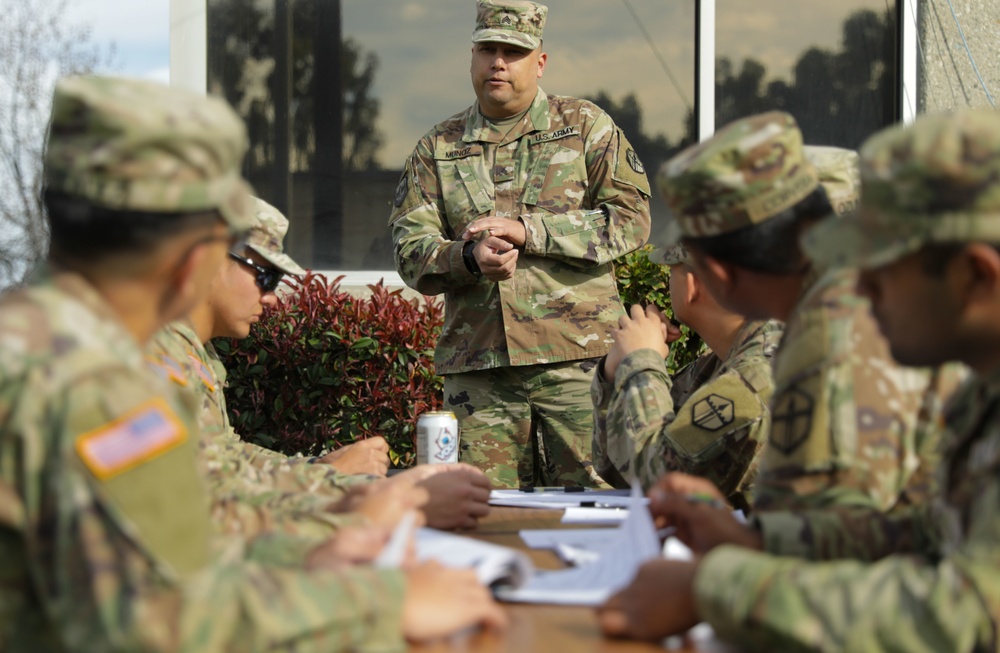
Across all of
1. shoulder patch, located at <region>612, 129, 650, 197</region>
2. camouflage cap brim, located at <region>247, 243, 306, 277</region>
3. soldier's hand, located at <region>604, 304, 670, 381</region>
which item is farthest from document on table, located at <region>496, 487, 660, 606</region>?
shoulder patch, located at <region>612, 129, 650, 197</region>

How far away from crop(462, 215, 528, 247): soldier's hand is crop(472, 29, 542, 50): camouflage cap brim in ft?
2.40

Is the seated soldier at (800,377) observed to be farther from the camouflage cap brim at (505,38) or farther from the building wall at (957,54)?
the building wall at (957,54)

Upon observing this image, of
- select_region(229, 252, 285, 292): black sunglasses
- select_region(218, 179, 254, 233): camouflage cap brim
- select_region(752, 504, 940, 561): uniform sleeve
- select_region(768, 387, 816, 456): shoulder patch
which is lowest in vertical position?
select_region(752, 504, 940, 561): uniform sleeve

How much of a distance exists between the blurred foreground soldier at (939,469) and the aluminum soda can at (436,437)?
62.2 inches

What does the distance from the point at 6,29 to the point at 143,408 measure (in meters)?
9.79

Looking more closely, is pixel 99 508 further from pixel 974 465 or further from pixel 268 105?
pixel 268 105

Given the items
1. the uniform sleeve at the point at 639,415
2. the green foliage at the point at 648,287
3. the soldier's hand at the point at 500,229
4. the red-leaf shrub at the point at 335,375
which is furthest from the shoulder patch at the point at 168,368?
the green foliage at the point at 648,287

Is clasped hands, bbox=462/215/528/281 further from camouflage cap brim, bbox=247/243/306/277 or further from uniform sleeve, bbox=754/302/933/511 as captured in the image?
uniform sleeve, bbox=754/302/933/511

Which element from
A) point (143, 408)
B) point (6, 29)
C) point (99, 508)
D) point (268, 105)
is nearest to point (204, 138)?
point (143, 408)

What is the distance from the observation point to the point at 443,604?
1552mm

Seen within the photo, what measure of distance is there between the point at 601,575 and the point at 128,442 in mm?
871

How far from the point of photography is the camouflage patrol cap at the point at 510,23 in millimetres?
4477

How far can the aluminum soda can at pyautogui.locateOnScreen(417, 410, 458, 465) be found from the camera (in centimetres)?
314

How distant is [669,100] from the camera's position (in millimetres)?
6684
